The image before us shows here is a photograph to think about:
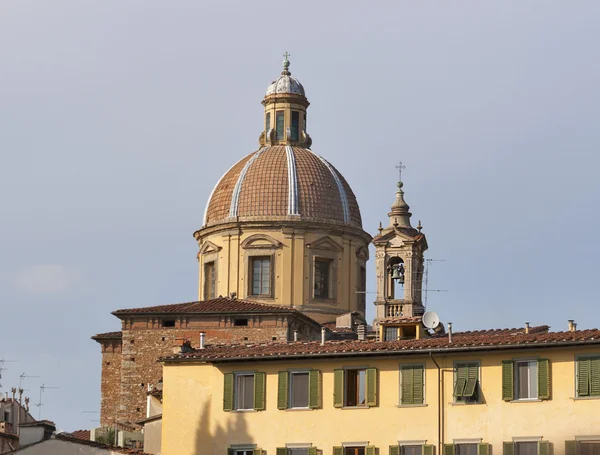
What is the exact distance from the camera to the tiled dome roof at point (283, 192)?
80500mm

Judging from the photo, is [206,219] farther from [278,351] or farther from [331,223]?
A: [278,351]

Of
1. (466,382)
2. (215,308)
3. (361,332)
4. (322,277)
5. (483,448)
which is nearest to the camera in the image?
(483,448)

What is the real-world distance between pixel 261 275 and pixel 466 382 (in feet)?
96.5

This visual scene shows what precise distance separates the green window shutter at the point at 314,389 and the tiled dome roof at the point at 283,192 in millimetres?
27747

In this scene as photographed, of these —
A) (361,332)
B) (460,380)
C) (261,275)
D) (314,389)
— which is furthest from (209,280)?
(460,380)

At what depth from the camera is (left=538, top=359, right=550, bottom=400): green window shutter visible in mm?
49594

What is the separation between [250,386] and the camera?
53250mm

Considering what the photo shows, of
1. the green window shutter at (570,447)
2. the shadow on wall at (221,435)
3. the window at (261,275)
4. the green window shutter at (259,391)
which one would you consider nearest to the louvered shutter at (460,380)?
the green window shutter at (570,447)

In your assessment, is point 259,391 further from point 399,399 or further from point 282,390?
point 399,399

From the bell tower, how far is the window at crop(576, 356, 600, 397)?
915 inches

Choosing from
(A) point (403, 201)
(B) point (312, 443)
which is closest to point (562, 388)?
(B) point (312, 443)

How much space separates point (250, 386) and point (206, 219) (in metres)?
29.3

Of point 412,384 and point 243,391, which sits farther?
point 243,391

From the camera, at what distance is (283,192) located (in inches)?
3191
